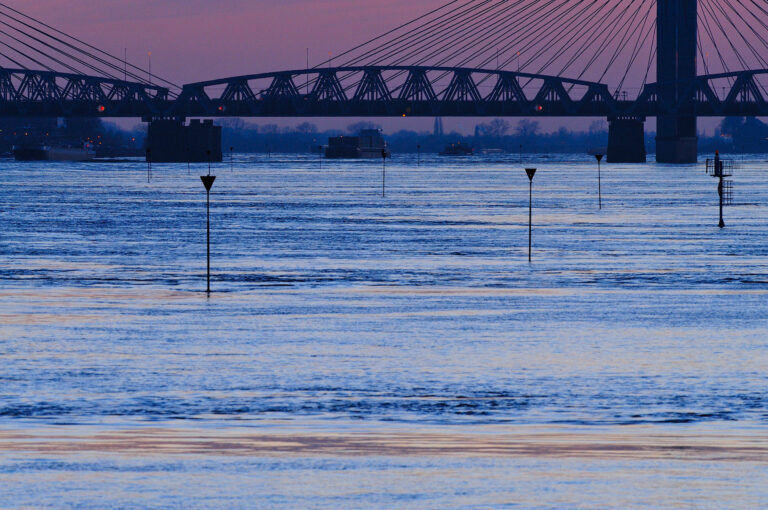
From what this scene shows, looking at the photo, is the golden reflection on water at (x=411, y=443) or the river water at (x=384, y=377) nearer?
the river water at (x=384, y=377)

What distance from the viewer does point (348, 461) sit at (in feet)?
44.5

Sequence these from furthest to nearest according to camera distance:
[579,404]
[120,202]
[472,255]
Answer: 1. [120,202]
2. [472,255]
3. [579,404]

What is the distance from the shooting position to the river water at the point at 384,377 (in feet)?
41.5

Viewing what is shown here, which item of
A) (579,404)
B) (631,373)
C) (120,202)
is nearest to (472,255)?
(631,373)

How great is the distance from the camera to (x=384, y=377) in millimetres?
19375

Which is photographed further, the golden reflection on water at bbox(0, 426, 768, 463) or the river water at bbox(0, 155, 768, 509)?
the golden reflection on water at bbox(0, 426, 768, 463)

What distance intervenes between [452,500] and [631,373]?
27.2ft

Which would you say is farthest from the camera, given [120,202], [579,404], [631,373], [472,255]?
[120,202]

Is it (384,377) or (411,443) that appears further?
(384,377)

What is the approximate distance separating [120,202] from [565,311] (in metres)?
65.9

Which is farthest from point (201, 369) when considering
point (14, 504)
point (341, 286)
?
point (341, 286)

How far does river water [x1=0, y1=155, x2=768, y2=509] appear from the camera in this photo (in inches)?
499

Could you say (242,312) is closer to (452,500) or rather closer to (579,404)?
(579,404)

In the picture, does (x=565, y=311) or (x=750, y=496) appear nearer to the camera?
(x=750, y=496)
